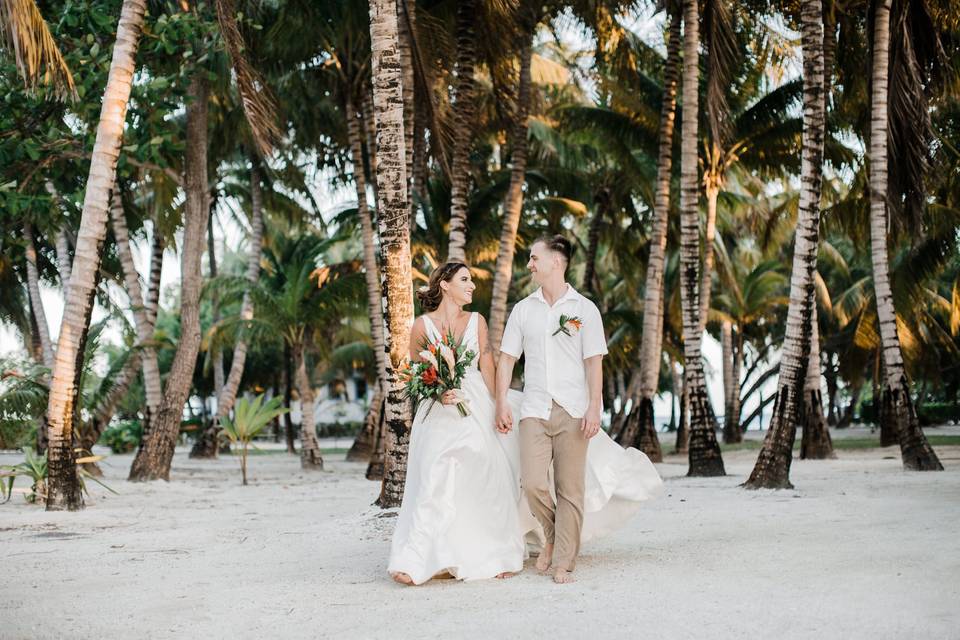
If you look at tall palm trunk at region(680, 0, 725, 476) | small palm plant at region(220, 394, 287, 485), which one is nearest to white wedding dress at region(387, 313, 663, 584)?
tall palm trunk at region(680, 0, 725, 476)

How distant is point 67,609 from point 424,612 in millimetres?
2014

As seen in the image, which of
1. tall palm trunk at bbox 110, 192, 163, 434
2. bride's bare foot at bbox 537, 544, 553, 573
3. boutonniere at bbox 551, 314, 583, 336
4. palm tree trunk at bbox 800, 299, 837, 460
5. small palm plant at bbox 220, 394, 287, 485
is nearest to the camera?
boutonniere at bbox 551, 314, 583, 336

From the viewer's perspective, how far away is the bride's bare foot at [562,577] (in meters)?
5.54

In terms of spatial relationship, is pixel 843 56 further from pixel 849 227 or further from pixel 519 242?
pixel 519 242

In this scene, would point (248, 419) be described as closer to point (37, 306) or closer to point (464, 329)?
point (37, 306)

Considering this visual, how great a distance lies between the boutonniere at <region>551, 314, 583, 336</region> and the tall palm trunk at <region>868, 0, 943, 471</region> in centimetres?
865

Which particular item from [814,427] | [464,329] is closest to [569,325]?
[464,329]

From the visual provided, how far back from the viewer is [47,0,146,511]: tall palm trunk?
33.4ft

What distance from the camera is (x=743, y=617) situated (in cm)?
456

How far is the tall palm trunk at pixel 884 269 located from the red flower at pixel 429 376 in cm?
920

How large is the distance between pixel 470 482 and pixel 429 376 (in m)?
0.70

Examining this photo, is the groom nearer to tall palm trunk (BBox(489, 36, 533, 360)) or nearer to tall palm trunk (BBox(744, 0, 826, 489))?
tall palm trunk (BBox(744, 0, 826, 489))

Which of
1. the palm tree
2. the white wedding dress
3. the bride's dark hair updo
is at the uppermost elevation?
the palm tree

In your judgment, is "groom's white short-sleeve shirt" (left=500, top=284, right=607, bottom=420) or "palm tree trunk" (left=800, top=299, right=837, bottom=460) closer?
"groom's white short-sleeve shirt" (left=500, top=284, right=607, bottom=420)
